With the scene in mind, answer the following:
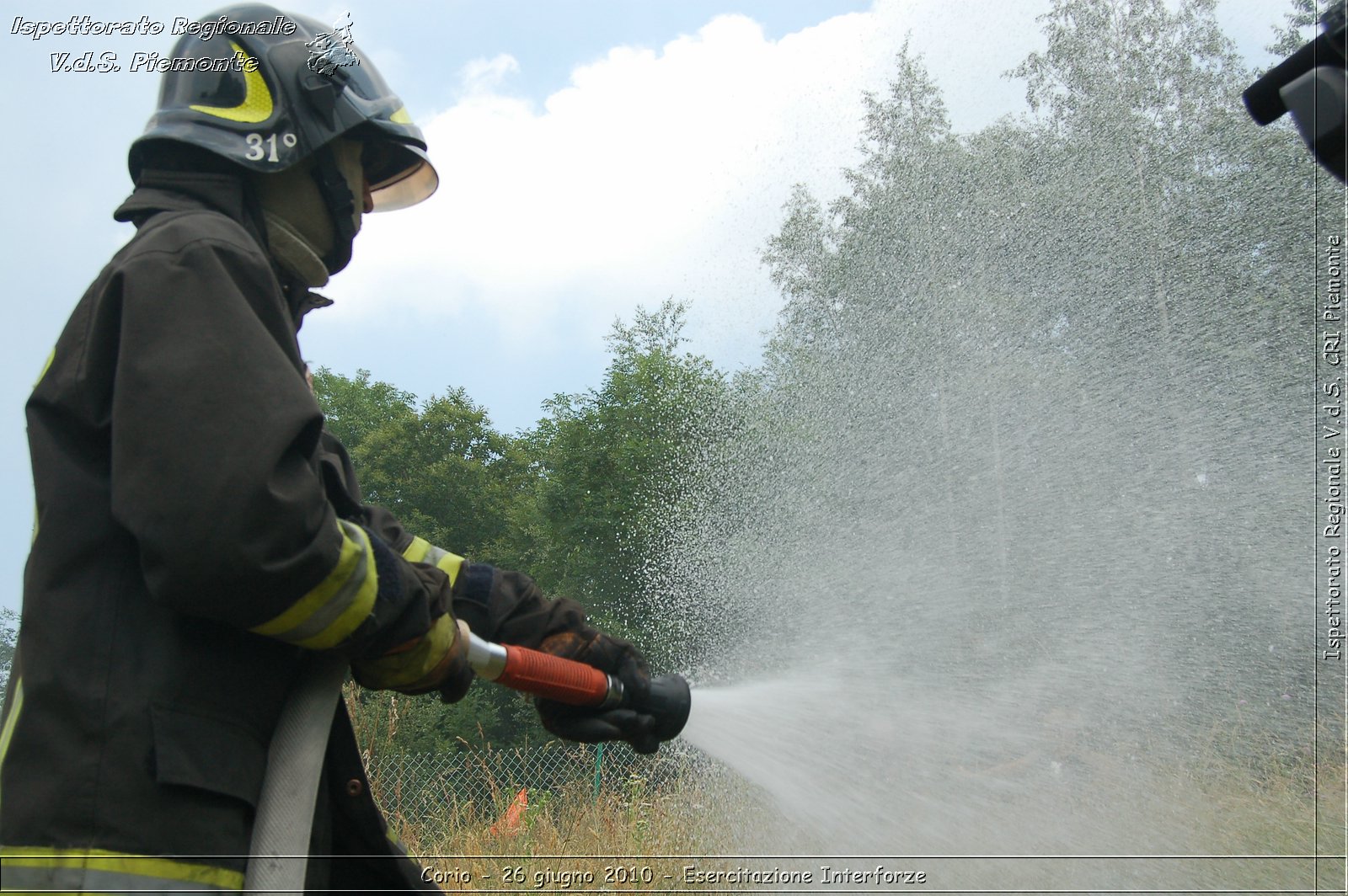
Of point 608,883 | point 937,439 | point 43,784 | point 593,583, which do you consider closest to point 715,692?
point 608,883

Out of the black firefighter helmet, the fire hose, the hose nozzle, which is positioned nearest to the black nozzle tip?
the hose nozzle

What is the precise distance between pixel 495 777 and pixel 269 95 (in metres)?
8.33

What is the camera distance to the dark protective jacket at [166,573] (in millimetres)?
1367

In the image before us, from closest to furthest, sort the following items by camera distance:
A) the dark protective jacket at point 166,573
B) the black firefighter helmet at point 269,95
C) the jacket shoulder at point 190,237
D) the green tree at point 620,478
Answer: the dark protective jacket at point 166,573 → the jacket shoulder at point 190,237 → the black firefighter helmet at point 269,95 → the green tree at point 620,478

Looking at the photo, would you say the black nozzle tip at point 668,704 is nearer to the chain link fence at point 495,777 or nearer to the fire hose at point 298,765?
the fire hose at point 298,765

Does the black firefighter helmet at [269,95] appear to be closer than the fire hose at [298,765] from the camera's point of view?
No

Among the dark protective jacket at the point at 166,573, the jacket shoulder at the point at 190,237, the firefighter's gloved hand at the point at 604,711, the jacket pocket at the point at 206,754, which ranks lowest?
the firefighter's gloved hand at the point at 604,711

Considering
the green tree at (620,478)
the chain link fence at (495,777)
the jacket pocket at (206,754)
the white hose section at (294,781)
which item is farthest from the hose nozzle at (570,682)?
the green tree at (620,478)

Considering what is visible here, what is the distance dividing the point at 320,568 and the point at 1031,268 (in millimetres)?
8458

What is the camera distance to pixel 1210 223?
7.80m

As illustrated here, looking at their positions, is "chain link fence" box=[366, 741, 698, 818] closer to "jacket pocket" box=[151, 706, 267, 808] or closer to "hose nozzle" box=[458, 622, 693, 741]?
"hose nozzle" box=[458, 622, 693, 741]

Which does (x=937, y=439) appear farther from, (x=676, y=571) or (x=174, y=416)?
(x=174, y=416)

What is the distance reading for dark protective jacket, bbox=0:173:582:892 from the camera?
137 cm

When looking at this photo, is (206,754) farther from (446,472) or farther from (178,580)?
(446,472)
